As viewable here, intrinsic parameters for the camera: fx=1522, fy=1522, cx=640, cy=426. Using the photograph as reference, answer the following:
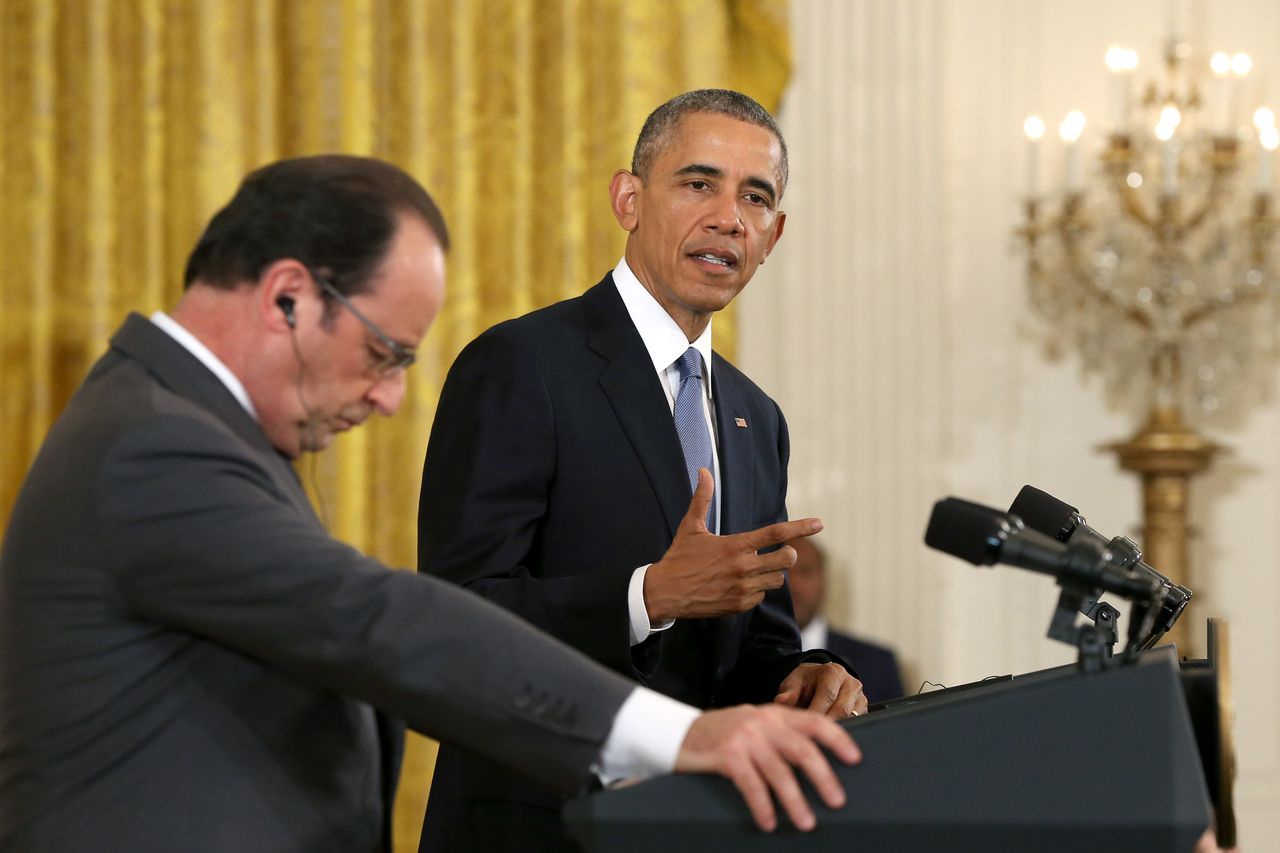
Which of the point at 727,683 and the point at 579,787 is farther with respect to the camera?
the point at 727,683

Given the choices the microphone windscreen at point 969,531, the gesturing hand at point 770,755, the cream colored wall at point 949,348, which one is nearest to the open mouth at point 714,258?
the microphone windscreen at point 969,531

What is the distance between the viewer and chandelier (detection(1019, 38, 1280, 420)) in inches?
199

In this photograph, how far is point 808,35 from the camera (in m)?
5.41

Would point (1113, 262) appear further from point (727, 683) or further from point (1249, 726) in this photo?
point (727, 683)

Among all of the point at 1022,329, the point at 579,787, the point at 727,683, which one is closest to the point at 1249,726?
the point at 1022,329

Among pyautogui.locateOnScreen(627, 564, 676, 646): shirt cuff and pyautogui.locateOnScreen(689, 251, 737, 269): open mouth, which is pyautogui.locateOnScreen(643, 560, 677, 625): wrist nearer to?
pyautogui.locateOnScreen(627, 564, 676, 646): shirt cuff

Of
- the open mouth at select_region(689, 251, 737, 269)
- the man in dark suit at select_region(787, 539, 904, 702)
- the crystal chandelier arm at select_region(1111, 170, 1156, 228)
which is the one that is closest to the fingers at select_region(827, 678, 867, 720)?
the open mouth at select_region(689, 251, 737, 269)

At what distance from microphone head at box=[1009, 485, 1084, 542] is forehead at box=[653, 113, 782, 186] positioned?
829 millimetres

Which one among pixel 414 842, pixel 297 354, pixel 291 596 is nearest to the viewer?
pixel 291 596

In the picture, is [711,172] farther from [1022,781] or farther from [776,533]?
[1022,781]

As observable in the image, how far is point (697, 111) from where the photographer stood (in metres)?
2.47

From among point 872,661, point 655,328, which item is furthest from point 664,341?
point 872,661

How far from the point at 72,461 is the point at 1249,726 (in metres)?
4.94

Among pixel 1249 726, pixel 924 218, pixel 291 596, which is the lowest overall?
pixel 1249 726
